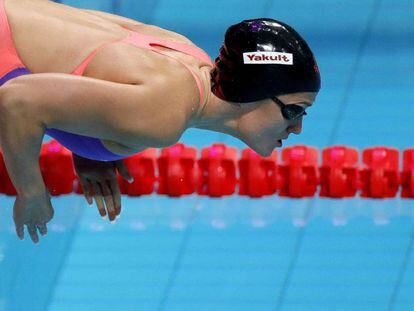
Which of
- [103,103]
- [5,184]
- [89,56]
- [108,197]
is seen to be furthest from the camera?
[5,184]

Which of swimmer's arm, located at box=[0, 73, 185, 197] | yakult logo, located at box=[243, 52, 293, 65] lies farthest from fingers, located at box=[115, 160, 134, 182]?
yakult logo, located at box=[243, 52, 293, 65]

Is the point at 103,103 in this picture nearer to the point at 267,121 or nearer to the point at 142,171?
the point at 267,121

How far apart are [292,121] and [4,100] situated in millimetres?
718

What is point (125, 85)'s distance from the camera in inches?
92.0

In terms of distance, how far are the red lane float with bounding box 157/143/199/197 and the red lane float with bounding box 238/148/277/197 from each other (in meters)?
0.17

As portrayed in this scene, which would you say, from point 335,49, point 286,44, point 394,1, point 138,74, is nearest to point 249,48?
point 286,44

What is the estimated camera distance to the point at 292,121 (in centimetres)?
259

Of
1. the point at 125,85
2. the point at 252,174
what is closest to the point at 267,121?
the point at 125,85

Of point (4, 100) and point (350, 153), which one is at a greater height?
point (4, 100)

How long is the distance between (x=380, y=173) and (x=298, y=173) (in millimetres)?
296

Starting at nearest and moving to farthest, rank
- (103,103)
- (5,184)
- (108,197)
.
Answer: (103,103) → (108,197) → (5,184)

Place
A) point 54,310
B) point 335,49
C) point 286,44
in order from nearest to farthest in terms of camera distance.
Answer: point 286,44 → point 54,310 → point 335,49

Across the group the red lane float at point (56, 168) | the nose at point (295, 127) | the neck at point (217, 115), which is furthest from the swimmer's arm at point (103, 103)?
the red lane float at point (56, 168)

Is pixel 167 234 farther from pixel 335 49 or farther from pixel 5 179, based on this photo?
pixel 335 49
